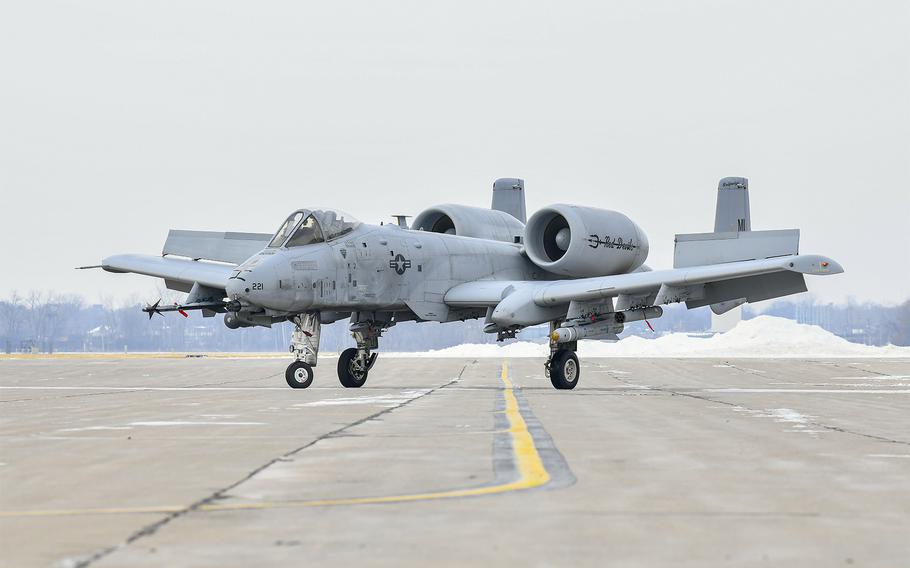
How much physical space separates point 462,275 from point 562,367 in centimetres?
397

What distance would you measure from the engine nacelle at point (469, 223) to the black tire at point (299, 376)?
7.51 meters

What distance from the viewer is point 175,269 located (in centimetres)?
2925

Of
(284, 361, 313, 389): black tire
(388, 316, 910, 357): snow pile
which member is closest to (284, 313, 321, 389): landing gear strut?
(284, 361, 313, 389): black tire

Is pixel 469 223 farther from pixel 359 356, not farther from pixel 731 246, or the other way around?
pixel 731 246

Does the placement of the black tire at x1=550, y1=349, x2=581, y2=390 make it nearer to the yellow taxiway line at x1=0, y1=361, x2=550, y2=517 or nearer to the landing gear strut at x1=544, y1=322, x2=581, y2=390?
the landing gear strut at x1=544, y1=322, x2=581, y2=390

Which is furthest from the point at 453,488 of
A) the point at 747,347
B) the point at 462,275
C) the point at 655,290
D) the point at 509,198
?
the point at 747,347

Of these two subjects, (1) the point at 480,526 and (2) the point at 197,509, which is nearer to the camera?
(1) the point at 480,526

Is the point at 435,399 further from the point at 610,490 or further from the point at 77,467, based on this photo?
the point at 610,490

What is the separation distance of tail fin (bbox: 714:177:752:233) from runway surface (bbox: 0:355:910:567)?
61.4ft

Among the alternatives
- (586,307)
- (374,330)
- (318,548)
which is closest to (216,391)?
(374,330)

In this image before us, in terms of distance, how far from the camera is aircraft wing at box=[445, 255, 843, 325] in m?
24.2

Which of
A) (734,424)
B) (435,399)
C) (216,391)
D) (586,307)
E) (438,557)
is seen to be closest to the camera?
(438,557)

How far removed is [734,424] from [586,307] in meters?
11.9

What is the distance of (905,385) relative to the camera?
28.2m
